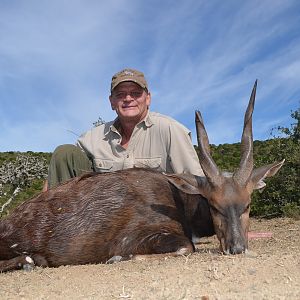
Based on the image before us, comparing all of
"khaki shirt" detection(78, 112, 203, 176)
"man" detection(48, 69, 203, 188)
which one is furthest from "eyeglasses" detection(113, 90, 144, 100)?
"khaki shirt" detection(78, 112, 203, 176)

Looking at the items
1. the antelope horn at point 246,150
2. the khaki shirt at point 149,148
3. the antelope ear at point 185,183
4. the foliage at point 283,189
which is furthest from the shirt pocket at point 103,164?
the foliage at point 283,189

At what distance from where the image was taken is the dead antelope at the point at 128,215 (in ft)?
17.8

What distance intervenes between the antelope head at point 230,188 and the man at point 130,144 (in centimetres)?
108

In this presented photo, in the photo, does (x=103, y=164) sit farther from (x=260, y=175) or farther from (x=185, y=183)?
(x=260, y=175)

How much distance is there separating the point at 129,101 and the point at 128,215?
7.68 feet

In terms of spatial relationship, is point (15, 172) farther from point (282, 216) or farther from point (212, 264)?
point (212, 264)

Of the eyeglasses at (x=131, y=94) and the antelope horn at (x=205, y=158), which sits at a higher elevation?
the eyeglasses at (x=131, y=94)

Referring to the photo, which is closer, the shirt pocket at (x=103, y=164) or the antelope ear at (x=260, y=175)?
the antelope ear at (x=260, y=175)

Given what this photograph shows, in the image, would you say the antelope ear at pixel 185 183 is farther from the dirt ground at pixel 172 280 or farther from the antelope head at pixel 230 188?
the dirt ground at pixel 172 280

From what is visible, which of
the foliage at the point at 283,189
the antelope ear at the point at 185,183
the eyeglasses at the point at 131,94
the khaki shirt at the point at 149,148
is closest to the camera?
the antelope ear at the point at 185,183

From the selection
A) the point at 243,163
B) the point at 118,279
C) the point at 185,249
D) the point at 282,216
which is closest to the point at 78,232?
the point at 185,249

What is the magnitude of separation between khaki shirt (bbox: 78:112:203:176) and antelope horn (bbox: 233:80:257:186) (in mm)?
1054

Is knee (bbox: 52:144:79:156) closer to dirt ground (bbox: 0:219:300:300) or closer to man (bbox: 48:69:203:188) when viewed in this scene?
man (bbox: 48:69:203:188)

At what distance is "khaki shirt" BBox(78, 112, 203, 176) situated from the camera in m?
7.02
